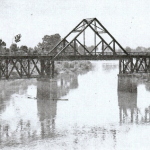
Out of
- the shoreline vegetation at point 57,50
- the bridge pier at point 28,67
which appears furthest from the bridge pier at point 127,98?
the shoreline vegetation at point 57,50

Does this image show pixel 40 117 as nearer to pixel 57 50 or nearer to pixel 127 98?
pixel 127 98

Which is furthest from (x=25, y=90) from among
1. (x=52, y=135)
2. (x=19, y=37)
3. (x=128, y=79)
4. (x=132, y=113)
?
(x=19, y=37)

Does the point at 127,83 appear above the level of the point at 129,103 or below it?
above

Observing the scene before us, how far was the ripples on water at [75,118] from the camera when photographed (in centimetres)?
3897

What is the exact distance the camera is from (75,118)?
51.5 meters

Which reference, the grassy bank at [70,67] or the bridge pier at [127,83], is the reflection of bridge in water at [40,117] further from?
the grassy bank at [70,67]

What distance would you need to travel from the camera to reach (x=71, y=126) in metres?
46.4

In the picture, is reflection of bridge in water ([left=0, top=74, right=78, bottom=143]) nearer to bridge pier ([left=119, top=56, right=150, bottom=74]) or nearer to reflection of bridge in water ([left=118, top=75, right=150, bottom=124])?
reflection of bridge in water ([left=118, top=75, right=150, bottom=124])

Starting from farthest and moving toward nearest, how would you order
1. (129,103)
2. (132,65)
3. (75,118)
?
(132,65) < (129,103) < (75,118)

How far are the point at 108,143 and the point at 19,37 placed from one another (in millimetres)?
114182

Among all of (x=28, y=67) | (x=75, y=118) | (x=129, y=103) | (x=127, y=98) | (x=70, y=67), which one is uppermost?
(x=28, y=67)

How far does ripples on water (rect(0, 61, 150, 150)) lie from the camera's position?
39.0m

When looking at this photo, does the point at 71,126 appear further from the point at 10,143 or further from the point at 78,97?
the point at 78,97

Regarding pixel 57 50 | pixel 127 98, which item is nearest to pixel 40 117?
pixel 127 98
